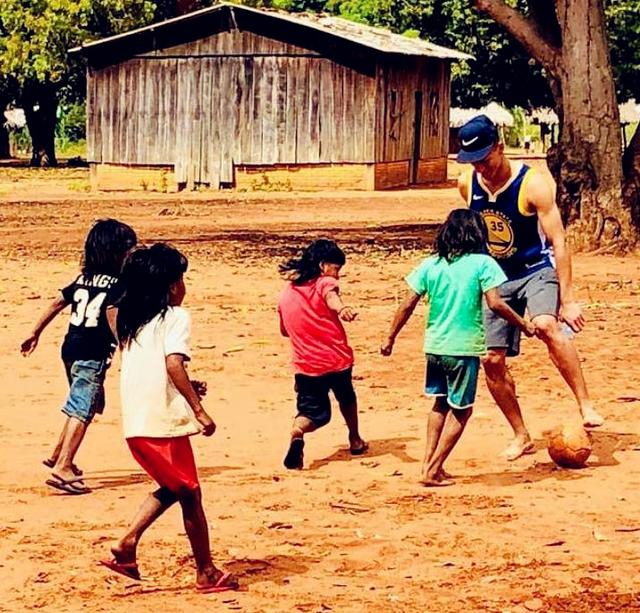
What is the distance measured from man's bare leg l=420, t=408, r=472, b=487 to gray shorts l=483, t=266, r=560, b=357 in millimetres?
720

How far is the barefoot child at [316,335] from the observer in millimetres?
9031

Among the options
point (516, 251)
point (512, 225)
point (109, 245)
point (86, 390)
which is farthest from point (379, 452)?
point (109, 245)

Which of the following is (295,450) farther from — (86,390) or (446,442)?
Result: (86,390)

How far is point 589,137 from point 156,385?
14.8 metres

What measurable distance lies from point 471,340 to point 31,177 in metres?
41.1

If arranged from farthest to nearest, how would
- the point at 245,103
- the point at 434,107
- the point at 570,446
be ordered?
the point at 434,107, the point at 245,103, the point at 570,446

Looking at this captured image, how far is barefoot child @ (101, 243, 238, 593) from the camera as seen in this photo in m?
6.41

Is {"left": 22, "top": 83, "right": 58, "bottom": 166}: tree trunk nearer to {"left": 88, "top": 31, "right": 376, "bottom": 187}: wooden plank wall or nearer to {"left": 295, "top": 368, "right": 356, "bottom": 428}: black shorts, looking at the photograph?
{"left": 88, "top": 31, "right": 376, "bottom": 187}: wooden plank wall

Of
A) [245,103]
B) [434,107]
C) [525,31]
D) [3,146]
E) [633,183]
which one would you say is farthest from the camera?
[3,146]

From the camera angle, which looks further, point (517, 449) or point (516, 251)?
point (517, 449)

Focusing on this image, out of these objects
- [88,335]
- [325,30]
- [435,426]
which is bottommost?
[435,426]

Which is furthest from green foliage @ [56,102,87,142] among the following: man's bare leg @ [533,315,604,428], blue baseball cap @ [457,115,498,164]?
blue baseball cap @ [457,115,498,164]

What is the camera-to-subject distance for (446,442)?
8.26 m

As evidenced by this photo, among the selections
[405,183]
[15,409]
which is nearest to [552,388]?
[15,409]
